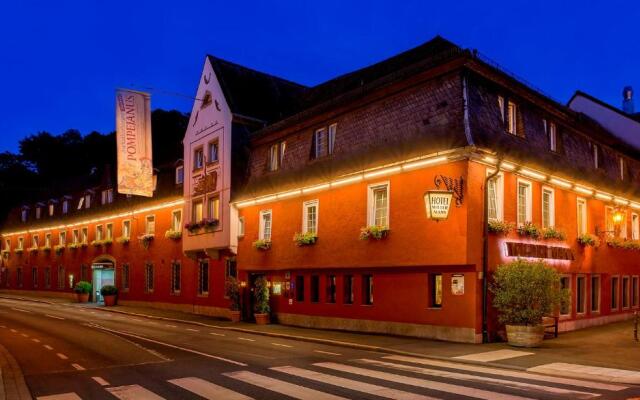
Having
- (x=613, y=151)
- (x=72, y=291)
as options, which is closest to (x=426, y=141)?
(x=613, y=151)

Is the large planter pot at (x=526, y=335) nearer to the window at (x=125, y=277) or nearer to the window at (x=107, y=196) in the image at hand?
the window at (x=125, y=277)

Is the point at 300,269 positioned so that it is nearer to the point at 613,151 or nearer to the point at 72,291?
the point at 613,151

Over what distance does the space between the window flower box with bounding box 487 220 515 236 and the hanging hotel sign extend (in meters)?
1.47

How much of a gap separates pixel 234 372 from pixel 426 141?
412 inches

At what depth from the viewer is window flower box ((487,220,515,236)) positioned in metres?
19.7

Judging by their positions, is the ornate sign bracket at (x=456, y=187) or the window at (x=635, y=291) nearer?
the ornate sign bracket at (x=456, y=187)

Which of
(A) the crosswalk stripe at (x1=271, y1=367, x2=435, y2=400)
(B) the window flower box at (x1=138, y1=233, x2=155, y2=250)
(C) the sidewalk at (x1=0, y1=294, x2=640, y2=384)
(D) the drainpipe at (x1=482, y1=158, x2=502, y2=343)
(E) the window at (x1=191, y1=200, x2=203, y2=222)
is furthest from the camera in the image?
(B) the window flower box at (x1=138, y1=233, x2=155, y2=250)

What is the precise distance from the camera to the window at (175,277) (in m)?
37.7

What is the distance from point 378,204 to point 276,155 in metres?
8.20

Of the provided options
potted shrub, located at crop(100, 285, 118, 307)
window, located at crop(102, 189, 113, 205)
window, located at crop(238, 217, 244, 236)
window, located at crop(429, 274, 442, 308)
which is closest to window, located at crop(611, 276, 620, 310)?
window, located at crop(429, 274, 442, 308)

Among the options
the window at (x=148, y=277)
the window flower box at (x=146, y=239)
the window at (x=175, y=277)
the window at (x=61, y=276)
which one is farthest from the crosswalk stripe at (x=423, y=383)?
the window at (x=61, y=276)

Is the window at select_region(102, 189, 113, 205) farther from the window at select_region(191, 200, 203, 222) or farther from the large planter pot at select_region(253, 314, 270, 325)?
the large planter pot at select_region(253, 314, 270, 325)

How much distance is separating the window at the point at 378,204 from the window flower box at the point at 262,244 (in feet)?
23.1

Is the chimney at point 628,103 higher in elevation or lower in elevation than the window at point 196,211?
higher
